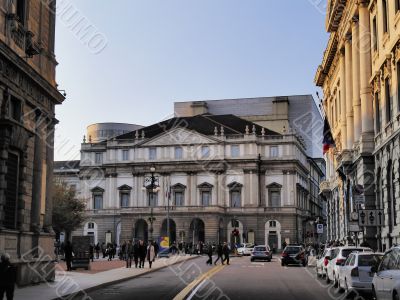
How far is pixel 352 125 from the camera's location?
4688cm

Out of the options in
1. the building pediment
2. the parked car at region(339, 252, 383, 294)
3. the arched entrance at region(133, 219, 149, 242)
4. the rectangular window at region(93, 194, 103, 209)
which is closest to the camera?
the parked car at region(339, 252, 383, 294)

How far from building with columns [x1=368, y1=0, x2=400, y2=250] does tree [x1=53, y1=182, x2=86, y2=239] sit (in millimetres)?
41199

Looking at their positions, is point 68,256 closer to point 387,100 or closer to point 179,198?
point 387,100

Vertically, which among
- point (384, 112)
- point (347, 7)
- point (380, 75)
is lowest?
point (384, 112)

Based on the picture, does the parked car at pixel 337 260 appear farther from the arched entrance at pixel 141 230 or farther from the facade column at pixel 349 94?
the arched entrance at pixel 141 230

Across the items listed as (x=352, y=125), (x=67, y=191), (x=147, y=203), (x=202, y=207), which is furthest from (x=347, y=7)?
(x=147, y=203)

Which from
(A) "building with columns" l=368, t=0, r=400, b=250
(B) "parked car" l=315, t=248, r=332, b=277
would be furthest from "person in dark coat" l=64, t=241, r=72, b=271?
(A) "building with columns" l=368, t=0, r=400, b=250

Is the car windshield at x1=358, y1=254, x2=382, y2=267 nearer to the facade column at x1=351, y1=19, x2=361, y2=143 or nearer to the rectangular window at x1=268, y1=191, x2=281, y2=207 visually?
the facade column at x1=351, y1=19, x2=361, y2=143

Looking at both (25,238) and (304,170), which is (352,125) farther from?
(304,170)

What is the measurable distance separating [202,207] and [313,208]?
39.5 metres

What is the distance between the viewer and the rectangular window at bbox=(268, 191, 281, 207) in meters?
104

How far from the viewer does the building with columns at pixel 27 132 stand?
20.7 meters

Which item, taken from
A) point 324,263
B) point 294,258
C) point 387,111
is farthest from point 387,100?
point 294,258

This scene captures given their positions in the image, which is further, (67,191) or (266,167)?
(266,167)
